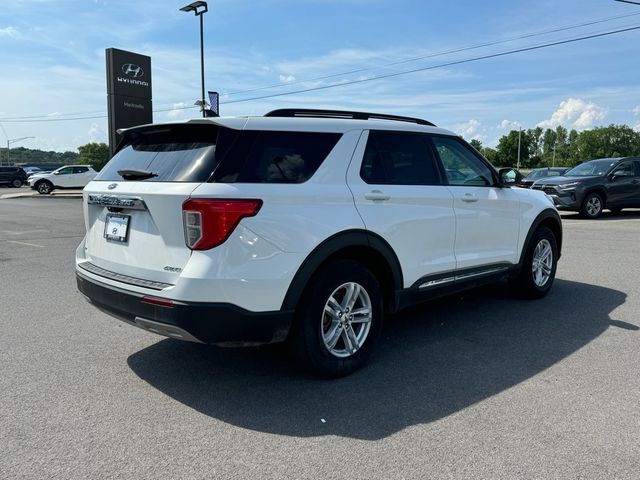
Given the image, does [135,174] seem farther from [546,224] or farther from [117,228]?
[546,224]

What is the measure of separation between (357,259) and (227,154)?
1285 millimetres

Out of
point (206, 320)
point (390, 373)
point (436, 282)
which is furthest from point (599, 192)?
point (206, 320)

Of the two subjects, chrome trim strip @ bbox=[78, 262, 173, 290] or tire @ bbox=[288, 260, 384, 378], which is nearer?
chrome trim strip @ bbox=[78, 262, 173, 290]

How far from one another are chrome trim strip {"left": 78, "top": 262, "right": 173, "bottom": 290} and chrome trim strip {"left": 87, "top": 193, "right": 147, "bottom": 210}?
0.46 meters

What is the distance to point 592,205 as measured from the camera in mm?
15633

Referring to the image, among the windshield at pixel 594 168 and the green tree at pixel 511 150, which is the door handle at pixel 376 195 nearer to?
the windshield at pixel 594 168

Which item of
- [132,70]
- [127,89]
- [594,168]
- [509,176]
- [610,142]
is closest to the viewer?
[509,176]

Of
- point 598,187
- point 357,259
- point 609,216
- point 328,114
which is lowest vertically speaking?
point 609,216

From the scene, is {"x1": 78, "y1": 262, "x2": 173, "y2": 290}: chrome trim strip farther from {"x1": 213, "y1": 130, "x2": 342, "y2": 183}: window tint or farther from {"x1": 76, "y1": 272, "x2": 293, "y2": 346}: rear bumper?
{"x1": 213, "y1": 130, "x2": 342, "y2": 183}: window tint

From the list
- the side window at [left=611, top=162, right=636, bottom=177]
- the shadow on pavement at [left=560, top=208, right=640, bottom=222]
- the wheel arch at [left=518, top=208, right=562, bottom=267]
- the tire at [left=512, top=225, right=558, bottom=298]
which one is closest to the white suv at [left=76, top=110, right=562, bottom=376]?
the wheel arch at [left=518, top=208, right=562, bottom=267]

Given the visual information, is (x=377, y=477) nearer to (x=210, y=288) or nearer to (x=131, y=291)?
(x=210, y=288)

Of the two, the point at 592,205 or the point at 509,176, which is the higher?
the point at 509,176

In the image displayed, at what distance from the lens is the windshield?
15993mm

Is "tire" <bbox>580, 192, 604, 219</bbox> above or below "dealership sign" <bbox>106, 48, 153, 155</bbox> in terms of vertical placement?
below
